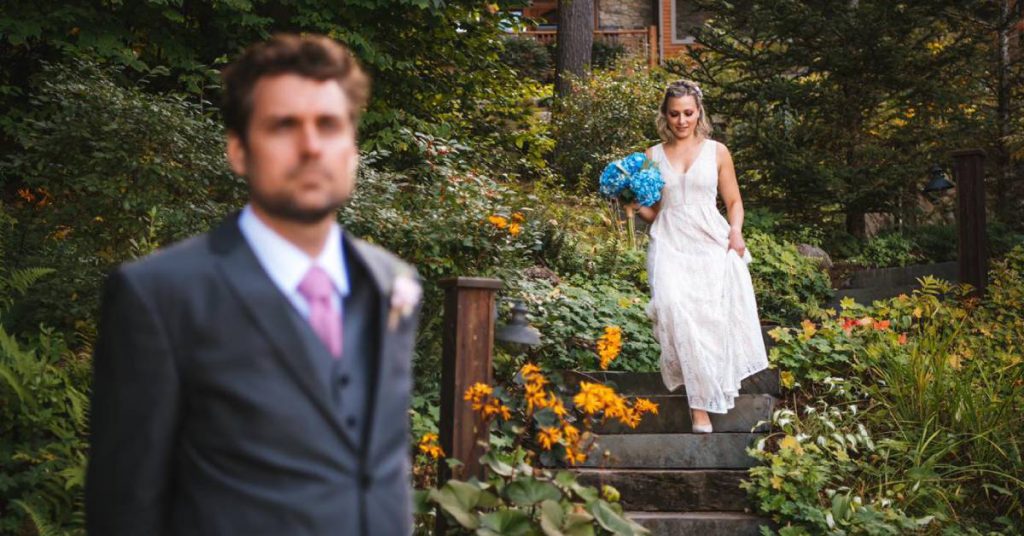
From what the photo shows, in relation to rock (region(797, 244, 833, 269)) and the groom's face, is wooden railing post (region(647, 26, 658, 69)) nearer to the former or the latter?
rock (region(797, 244, 833, 269))

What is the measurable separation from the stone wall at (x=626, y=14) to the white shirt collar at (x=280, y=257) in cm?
2493

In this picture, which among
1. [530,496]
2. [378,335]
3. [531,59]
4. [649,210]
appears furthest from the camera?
[531,59]

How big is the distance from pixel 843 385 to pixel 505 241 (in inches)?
93.6

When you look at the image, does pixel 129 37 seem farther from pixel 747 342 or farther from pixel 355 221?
pixel 747 342

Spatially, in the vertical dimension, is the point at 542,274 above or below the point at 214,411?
above

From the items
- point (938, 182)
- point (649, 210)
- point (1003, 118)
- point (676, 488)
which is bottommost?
point (676, 488)

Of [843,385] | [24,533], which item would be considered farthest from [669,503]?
[24,533]

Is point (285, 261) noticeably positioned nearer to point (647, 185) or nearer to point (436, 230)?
point (436, 230)

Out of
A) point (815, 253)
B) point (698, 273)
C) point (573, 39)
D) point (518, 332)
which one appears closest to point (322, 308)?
point (518, 332)

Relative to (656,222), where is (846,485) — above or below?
below

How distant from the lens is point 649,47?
24656 millimetres

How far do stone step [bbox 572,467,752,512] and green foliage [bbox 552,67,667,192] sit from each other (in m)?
8.81

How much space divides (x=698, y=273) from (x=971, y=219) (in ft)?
12.2

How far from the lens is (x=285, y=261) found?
5.94 feet
